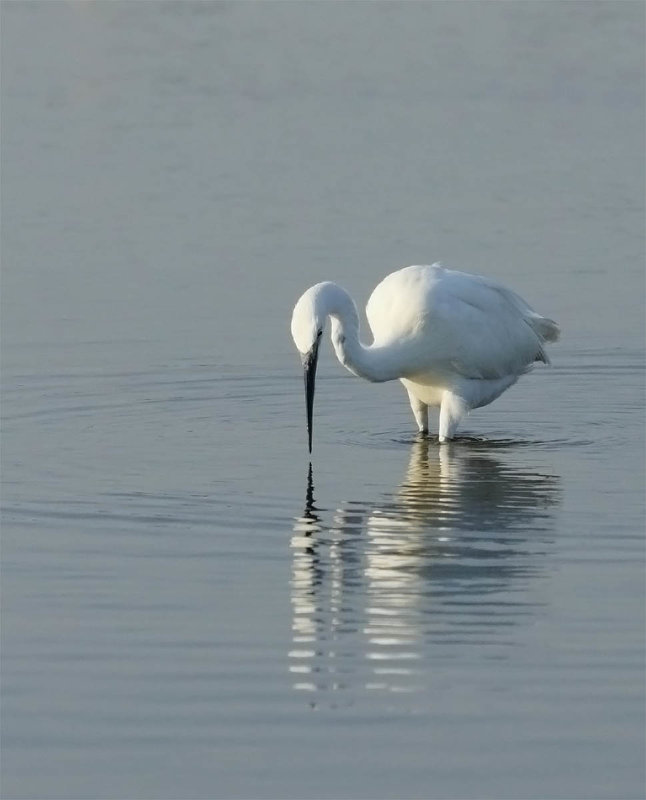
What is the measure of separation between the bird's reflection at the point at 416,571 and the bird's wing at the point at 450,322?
0.79 m

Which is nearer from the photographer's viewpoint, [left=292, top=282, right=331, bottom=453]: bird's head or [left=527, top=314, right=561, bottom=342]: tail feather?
[left=292, top=282, right=331, bottom=453]: bird's head

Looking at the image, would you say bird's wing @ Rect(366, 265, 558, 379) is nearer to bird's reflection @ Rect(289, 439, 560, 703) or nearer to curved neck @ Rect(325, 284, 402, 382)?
curved neck @ Rect(325, 284, 402, 382)

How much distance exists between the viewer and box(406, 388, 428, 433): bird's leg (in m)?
13.3

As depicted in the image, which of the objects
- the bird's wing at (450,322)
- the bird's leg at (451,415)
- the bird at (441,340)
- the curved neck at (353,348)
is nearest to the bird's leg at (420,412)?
the bird at (441,340)

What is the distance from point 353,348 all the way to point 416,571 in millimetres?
3084

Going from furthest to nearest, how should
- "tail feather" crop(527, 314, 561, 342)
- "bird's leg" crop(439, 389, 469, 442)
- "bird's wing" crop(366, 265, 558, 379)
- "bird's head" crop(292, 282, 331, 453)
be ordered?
"tail feather" crop(527, 314, 561, 342), "bird's leg" crop(439, 389, 469, 442), "bird's wing" crop(366, 265, 558, 379), "bird's head" crop(292, 282, 331, 453)

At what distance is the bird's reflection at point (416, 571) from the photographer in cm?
793

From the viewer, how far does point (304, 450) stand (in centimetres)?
1229

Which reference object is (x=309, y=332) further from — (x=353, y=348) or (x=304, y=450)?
(x=304, y=450)

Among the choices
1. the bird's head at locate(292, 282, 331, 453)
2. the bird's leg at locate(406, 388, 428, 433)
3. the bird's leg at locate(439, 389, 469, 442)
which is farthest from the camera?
the bird's leg at locate(406, 388, 428, 433)

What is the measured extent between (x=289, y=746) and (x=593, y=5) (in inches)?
1082

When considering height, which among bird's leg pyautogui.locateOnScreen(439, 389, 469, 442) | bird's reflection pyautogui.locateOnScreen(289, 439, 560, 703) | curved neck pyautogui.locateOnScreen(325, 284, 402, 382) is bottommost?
bird's reflection pyautogui.locateOnScreen(289, 439, 560, 703)

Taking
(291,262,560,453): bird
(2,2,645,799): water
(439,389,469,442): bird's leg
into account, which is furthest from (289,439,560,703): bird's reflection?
(291,262,560,453): bird

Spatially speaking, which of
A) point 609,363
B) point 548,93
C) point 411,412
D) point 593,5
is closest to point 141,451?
point 411,412
